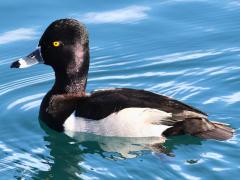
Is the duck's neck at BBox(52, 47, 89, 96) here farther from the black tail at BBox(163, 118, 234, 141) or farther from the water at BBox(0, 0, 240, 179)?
the black tail at BBox(163, 118, 234, 141)

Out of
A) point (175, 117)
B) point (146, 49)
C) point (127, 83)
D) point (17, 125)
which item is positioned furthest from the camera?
point (146, 49)

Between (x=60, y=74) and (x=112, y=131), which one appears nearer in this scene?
(x=112, y=131)

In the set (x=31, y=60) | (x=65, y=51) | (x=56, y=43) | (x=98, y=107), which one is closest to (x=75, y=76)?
(x=65, y=51)

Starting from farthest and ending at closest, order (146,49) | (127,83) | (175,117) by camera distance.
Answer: (146,49)
(127,83)
(175,117)

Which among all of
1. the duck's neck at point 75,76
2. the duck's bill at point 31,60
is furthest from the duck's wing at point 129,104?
the duck's bill at point 31,60

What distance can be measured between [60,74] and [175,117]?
1.68 meters

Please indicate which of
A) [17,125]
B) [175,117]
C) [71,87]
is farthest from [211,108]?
[17,125]

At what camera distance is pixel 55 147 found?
30.2 ft

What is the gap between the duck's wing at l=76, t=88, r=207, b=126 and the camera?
29.6 feet

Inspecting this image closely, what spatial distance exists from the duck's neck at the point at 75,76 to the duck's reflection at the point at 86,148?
0.67 metres

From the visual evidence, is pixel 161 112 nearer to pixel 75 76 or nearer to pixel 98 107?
pixel 98 107

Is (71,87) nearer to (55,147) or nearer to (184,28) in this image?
(55,147)

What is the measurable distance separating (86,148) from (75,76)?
112 cm

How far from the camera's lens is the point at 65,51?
9.79m
